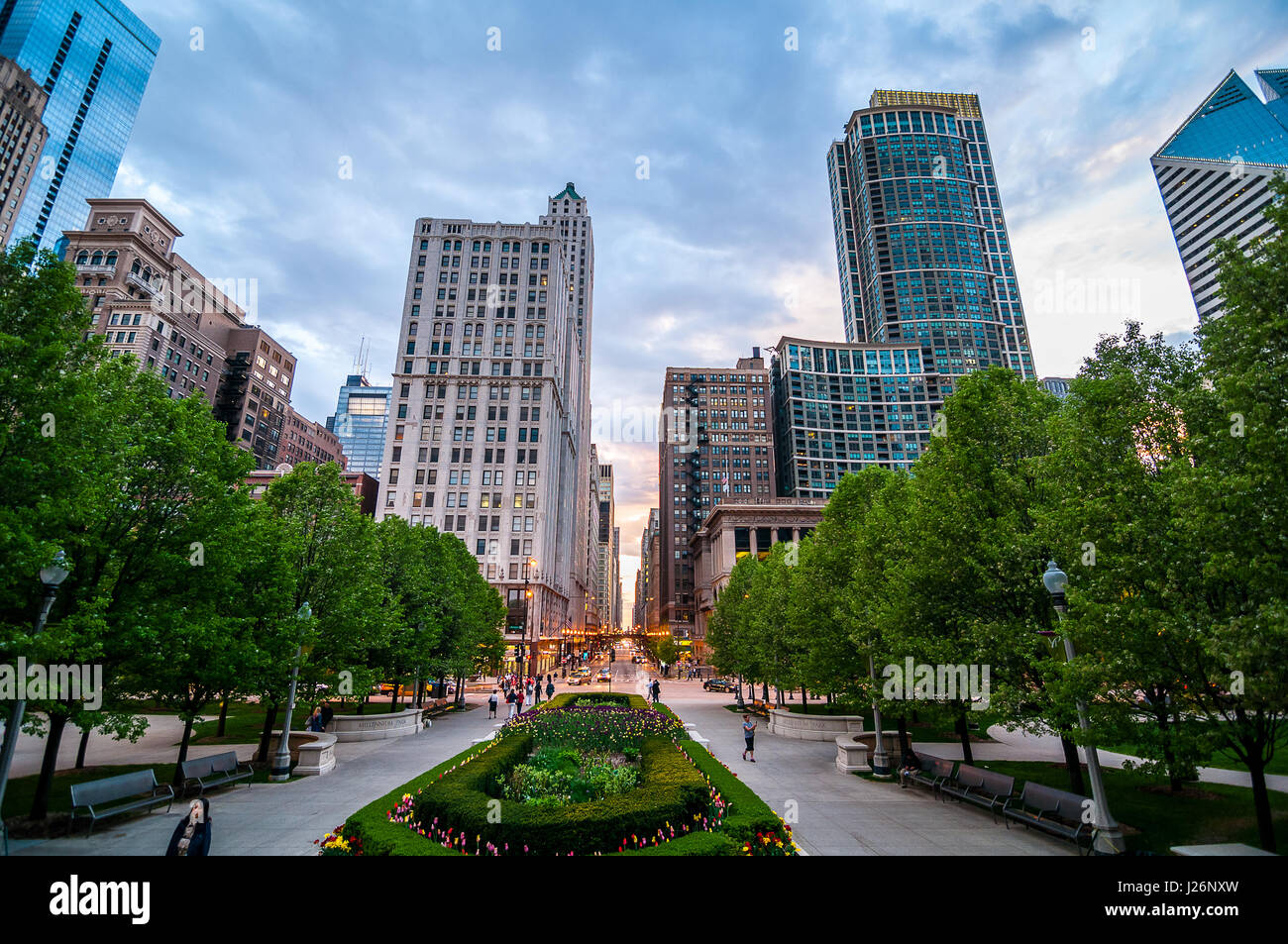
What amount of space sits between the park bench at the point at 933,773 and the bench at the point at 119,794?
2075cm

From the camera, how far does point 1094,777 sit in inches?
444

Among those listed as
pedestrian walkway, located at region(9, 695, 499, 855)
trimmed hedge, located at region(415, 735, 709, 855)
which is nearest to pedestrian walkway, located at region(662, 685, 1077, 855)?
trimmed hedge, located at region(415, 735, 709, 855)

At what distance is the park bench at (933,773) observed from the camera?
56.0 feet

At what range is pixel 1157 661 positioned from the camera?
9.98 metres

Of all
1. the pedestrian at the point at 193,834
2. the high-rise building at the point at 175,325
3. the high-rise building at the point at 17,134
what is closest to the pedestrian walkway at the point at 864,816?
the pedestrian at the point at 193,834

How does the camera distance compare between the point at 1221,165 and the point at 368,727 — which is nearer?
the point at 368,727

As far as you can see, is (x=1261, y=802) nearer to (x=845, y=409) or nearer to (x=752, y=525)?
(x=752, y=525)

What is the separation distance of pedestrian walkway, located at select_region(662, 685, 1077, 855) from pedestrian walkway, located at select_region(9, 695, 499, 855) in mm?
11028

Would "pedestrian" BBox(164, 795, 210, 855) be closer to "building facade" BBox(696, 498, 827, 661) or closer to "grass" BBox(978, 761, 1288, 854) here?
"grass" BBox(978, 761, 1288, 854)

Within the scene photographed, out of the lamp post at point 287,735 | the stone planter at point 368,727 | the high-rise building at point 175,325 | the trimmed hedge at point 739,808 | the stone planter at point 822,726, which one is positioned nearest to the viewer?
the trimmed hedge at point 739,808

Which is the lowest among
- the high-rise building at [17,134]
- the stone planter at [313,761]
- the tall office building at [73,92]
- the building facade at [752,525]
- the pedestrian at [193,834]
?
the stone planter at [313,761]

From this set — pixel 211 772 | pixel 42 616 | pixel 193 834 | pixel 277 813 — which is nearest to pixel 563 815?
pixel 193 834

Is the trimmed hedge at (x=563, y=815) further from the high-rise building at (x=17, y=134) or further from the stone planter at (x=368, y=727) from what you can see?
the high-rise building at (x=17, y=134)

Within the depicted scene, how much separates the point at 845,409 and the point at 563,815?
162m
